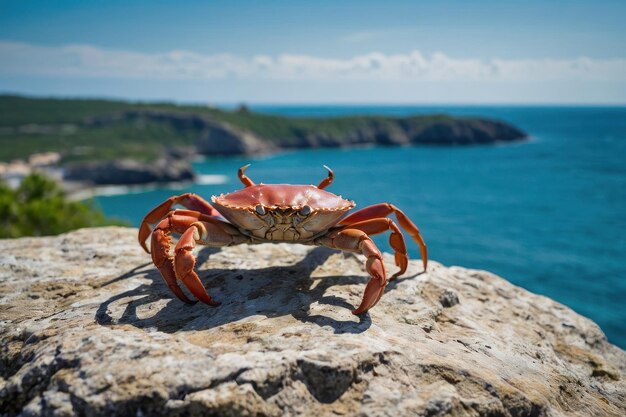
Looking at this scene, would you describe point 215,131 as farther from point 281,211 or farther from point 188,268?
point 188,268

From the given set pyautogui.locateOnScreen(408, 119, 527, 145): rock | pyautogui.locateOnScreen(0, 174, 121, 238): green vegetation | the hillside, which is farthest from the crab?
pyautogui.locateOnScreen(408, 119, 527, 145): rock

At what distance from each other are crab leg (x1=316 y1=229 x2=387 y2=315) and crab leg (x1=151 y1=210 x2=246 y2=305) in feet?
4.11

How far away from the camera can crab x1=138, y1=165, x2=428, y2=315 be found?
17.9 feet

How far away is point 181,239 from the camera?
549cm

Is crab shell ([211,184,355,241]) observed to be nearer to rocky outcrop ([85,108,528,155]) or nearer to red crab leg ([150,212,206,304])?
red crab leg ([150,212,206,304])

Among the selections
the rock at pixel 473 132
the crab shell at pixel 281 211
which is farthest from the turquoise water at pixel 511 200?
the crab shell at pixel 281 211

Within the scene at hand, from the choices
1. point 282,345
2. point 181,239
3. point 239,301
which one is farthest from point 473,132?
point 282,345

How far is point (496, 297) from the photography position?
300 inches

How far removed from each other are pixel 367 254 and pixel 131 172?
120088 millimetres

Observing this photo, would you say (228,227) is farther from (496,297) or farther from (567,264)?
(567,264)

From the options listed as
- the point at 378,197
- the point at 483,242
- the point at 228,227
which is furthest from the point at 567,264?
the point at 228,227

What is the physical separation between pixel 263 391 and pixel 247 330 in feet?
2.89

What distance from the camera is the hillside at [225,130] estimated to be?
542 feet

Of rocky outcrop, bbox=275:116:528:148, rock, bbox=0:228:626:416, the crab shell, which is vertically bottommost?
rocky outcrop, bbox=275:116:528:148
